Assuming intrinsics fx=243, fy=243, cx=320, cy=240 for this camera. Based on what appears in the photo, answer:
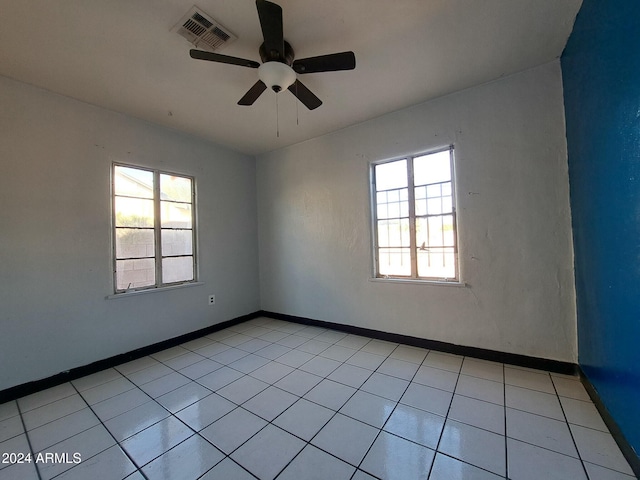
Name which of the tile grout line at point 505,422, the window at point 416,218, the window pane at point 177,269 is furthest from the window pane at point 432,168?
the window pane at point 177,269

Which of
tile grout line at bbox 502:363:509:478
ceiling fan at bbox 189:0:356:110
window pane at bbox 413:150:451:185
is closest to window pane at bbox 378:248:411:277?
window pane at bbox 413:150:451:185

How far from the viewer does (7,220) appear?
210 cm

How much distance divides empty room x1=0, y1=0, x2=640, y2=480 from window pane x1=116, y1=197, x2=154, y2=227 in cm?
2

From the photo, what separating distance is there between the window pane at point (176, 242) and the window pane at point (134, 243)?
14 cm

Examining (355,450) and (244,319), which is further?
(244,319)

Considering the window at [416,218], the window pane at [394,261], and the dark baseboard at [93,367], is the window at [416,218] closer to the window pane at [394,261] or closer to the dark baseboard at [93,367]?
the window pane at [394,261]

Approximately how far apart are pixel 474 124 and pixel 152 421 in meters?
3.81

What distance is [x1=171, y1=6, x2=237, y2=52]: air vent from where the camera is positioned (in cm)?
163

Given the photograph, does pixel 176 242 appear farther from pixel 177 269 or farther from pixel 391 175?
pixel 391 175

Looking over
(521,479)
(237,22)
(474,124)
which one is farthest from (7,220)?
(474,124)

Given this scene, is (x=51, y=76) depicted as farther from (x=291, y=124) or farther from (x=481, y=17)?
(x=481, y=17)

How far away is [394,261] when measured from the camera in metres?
3.07

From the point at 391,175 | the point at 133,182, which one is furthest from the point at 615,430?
the point at 133,182

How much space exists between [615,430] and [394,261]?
2.01 m
